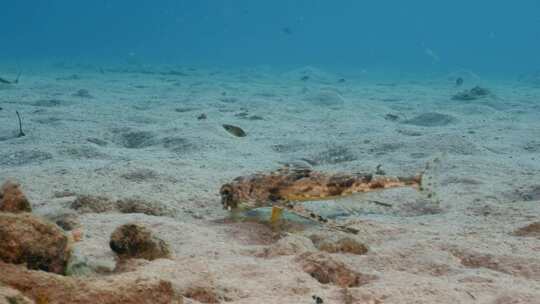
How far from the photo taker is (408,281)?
3.48 metres

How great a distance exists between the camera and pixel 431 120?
14.0 m

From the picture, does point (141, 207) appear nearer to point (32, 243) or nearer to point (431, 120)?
point (32, 243)

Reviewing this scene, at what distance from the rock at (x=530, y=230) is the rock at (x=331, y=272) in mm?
2275

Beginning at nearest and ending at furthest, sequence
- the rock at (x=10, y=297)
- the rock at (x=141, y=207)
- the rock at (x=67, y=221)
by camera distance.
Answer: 1. the rock at (x=10, y=297)
2. the rock at (x=67, y=221)
3. the rock at (x=141, y=207)

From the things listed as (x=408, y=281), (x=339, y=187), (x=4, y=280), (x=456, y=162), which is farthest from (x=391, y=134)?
(x=4, y=280)

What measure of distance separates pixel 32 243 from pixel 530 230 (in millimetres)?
4654

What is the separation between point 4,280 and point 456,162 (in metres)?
7.46

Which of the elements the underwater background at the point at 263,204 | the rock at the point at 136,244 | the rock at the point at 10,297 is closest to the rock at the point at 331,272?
the underwater background at the point at 263,204

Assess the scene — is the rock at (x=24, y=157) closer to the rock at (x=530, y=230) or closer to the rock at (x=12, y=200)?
the rock at (x=12, y=200)

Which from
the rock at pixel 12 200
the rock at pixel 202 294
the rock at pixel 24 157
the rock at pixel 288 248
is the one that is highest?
the rock at pixel 24 157

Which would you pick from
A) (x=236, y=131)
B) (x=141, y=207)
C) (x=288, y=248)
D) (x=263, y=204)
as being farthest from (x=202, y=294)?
(x=236, y=131)

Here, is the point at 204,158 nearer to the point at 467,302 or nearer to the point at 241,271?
the point at 241,271

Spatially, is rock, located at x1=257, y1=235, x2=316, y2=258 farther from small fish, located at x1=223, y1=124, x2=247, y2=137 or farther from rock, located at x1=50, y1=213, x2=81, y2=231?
small fish, located at x1=223, y1=124, x2=247, y2=137

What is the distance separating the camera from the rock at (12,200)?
3908 millimetres
